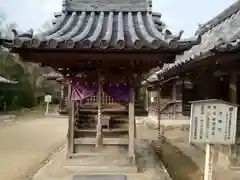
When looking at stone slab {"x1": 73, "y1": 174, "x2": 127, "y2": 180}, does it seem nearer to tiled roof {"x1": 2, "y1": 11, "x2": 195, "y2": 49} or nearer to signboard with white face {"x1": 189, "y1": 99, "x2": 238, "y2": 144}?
signboard with white face {"x1": 189, "y1": 99, "x2": 238, "y2": 144}

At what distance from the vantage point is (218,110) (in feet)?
15.0

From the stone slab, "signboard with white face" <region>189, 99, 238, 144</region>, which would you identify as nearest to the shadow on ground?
the stone slab

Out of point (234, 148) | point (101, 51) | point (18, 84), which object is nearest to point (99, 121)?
point (101, 51)

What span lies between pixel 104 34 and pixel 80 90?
1.52 meters

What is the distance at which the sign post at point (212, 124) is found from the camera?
4.46 m

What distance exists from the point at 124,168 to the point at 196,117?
9.25ft

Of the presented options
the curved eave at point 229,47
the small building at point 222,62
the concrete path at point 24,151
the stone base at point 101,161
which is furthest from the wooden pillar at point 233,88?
the concrete path at point 24,151

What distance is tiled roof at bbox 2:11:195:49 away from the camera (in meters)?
5.36

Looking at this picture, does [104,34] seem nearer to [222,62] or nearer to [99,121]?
[99,121]

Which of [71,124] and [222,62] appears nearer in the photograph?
[222,62]

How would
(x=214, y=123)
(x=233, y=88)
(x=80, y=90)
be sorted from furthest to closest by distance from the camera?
(x=233, y=88)
(x=80, y=90)
(x=214, y=123)

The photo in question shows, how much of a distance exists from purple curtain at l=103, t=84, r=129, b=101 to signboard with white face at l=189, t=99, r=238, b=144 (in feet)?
8.90

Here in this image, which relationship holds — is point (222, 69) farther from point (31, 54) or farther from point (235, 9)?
point (31, 54)

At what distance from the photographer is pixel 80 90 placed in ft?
23.5
